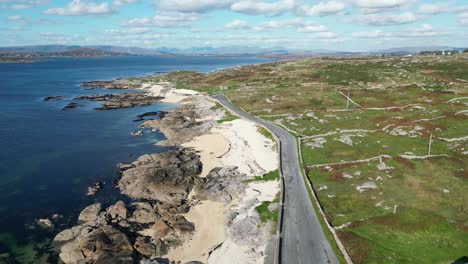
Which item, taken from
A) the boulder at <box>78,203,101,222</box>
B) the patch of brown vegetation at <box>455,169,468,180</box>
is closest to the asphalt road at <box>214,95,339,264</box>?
the patch of brown vegetation at <box>455,169,468,180</box>

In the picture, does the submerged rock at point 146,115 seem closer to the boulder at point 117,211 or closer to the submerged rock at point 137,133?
the submerged rock at point 137,133

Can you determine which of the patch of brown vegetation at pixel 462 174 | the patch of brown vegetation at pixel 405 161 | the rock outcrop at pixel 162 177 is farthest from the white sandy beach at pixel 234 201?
the patch of brown vegetation at pixel 462 174

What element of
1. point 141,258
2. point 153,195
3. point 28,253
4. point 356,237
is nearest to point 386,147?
point 356,237

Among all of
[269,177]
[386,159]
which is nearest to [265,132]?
[269,177]

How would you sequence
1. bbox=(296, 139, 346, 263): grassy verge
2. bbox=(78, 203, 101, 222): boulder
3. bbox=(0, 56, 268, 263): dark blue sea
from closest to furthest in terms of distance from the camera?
1. bbox=(296, 139, 346, 263): grassy verge
2. bbox=(0, 56, 268, 263): dark blue sea
3. bbox=(78, 203, 101, 222): boulder

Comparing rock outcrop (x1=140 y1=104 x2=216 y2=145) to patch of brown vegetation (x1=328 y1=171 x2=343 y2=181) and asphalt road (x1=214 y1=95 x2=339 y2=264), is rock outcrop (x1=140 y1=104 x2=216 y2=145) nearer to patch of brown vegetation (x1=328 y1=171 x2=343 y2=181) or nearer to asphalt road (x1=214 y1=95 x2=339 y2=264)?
asphalt road (x1=214 y1=95 x2=339 y2=264)

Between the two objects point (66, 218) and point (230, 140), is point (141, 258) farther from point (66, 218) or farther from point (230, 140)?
point (230, 140)
